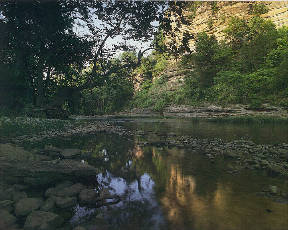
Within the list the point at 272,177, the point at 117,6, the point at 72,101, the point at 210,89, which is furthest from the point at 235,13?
the point at 272,177

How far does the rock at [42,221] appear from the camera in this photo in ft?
11.0

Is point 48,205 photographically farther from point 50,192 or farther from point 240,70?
point 240,70

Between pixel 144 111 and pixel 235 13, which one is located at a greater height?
pixel 235 13

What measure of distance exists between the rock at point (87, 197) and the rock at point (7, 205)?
136cm

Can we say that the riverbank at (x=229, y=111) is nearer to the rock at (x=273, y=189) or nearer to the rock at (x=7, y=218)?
the rock at (x=273, y=189)

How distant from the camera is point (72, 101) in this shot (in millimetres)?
17375

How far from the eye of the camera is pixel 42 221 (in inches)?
136

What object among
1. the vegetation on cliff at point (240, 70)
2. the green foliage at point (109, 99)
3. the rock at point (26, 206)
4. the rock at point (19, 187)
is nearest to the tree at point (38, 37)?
the rock at point (19, 187)

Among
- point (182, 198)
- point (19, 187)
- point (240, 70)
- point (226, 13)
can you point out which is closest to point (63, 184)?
point (19, 187)

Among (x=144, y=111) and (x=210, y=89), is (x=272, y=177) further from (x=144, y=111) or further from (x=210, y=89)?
(x=144, y=111)

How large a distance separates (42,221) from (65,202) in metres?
0.79

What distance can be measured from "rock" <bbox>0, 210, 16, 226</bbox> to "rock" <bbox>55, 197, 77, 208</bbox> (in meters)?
0.84

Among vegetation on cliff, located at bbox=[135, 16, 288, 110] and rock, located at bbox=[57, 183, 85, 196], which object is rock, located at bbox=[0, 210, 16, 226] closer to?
rock, located at bbox=[57, 183, 85, 196]

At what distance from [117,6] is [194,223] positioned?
1668 cm
